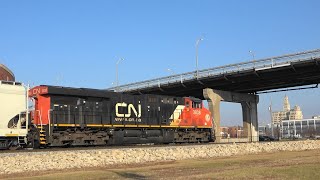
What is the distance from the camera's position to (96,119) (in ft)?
101

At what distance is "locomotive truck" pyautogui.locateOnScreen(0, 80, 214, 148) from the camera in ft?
85.8

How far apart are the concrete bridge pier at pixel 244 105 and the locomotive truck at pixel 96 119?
60.2ft

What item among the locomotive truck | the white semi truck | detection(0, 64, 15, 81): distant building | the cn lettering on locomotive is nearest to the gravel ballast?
the white semi truck

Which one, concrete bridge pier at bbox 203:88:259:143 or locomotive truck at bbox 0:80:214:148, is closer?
locomotive truck at bbox 0:80:214:148

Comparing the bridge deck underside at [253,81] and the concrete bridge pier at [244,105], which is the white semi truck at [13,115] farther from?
the concrete bridge pier at [244,105]

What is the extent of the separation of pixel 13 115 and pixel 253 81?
39.4m

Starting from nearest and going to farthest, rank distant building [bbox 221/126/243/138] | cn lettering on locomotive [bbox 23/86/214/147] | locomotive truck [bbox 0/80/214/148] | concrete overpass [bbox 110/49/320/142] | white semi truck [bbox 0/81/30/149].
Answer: white semi truck [bbox 0/81/30/149]
locomotive truck [bbox 0/80/214/148]
cn lettering on locomotive [bbox 23/86/214/147]
concrete overpass [bbox 110/49/320/142]
distant building [bbox 221/126/243/138]

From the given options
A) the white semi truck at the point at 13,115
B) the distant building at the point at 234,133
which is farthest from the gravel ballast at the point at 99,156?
the distant building at the point at 234,133

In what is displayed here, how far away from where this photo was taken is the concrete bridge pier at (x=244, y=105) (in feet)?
193

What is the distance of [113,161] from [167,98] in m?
15.0

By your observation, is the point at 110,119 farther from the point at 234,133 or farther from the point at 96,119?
the point at 234,133

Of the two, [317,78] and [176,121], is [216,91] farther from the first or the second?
[176,121]

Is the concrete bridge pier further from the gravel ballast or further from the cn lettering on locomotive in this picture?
the gravel ballast

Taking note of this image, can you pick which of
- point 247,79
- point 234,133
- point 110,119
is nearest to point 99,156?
point 110,119
